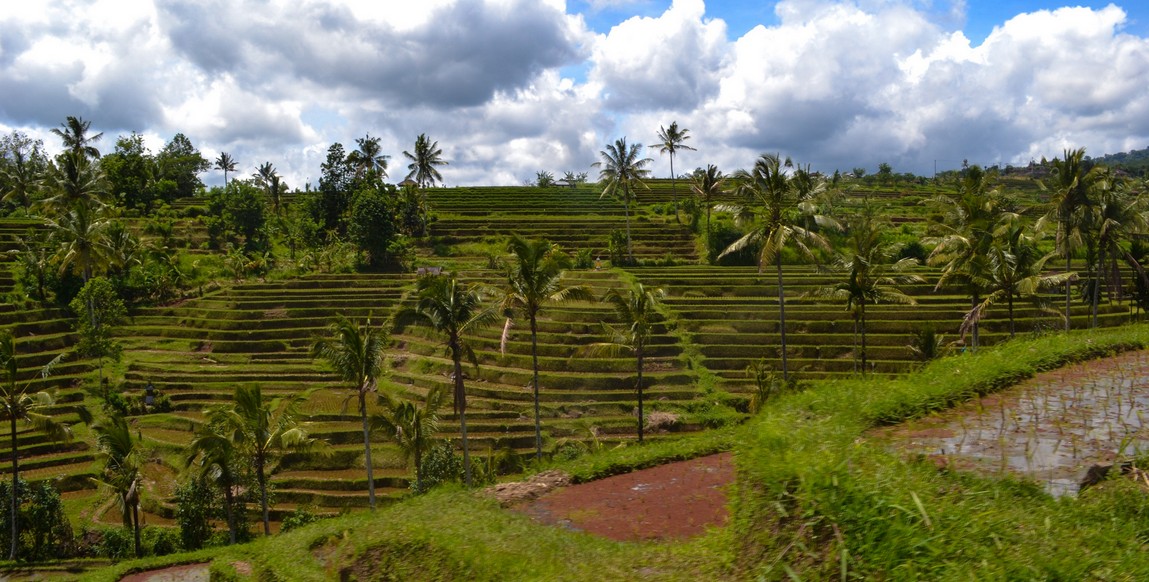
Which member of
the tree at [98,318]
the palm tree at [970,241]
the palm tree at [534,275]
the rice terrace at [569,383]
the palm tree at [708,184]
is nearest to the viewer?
the rice terrace at [569,383]

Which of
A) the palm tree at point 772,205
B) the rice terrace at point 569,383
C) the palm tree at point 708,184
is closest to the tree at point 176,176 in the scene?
the rice terrace at point 569,383

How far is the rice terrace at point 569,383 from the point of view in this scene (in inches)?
212

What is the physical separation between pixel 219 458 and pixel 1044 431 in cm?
2074

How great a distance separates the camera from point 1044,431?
6.97m

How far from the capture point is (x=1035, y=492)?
5340mm

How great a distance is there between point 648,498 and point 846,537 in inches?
212

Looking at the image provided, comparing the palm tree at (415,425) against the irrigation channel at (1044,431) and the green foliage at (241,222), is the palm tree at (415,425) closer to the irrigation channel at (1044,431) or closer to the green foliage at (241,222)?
the irrigation channel at (1044,431)

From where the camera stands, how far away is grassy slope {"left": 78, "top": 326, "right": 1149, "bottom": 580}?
4066 millimetres

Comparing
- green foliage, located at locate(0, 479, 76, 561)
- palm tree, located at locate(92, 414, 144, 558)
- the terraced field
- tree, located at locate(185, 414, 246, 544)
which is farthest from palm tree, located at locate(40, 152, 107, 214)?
tree, located at locate(185, 414, 246, 544)

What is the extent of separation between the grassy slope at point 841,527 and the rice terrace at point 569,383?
3 centimetres

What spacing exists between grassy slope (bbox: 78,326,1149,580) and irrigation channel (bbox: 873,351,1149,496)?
0.28 metres

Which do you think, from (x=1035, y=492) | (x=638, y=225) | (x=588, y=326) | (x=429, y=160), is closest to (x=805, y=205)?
(x=588, y=326)

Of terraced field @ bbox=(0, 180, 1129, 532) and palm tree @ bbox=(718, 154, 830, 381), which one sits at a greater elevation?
palm tree @ bbox=(718, 154, 830, 381)

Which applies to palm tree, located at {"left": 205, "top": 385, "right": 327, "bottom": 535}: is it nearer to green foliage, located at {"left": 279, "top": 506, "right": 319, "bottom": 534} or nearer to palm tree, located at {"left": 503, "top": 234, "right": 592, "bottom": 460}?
green foliage, located at {"left": 279, "top": 506, "right": 319, "bottom": 534}
